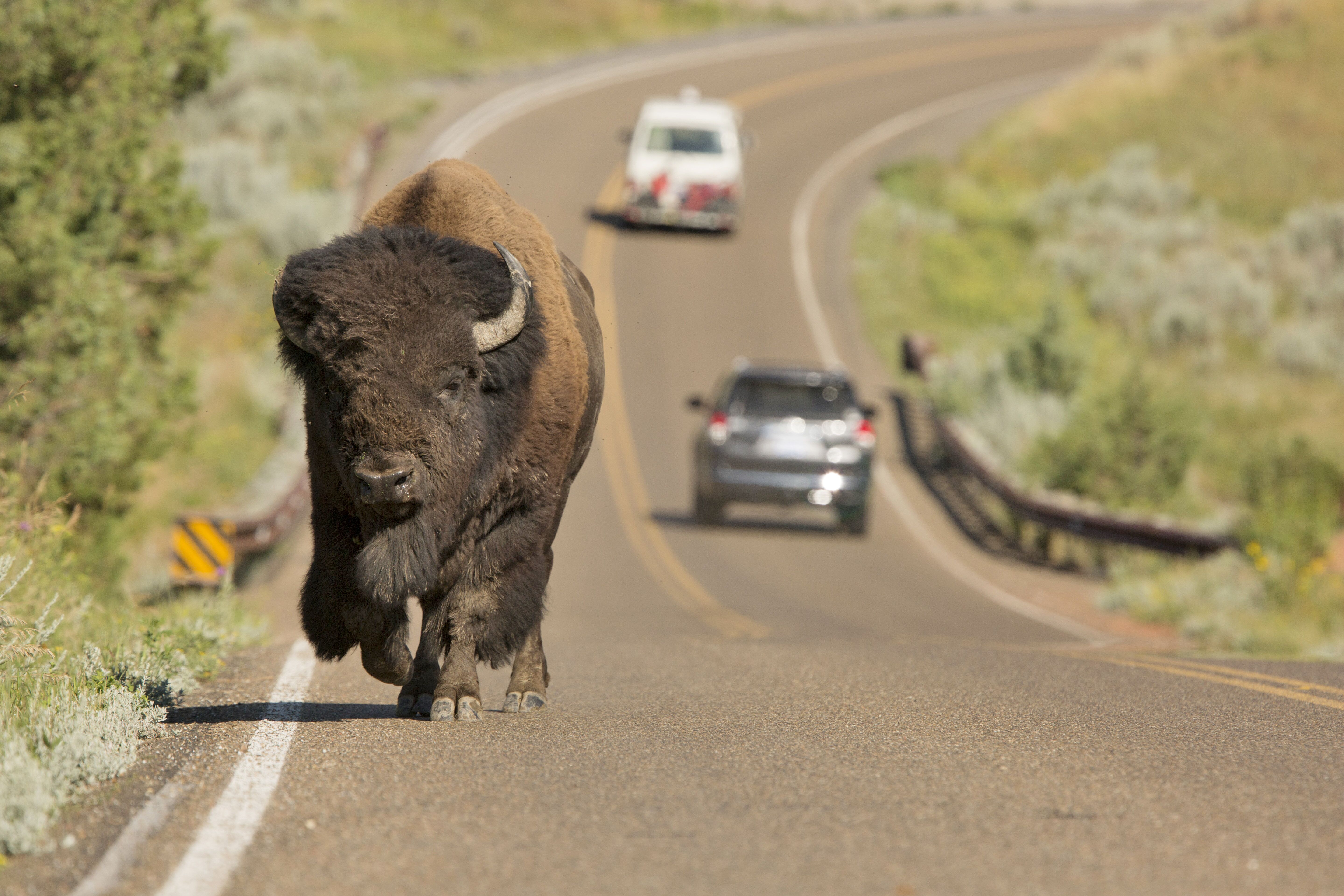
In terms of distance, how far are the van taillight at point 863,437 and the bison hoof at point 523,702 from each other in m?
12.5

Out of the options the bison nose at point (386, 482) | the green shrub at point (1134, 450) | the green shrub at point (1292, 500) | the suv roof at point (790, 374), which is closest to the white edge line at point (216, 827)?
the bison nose at point (386, 482)

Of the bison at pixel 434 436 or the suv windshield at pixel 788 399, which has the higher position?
the bison at pixel 434 436

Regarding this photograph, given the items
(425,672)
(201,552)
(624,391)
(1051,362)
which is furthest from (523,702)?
(1051,362)

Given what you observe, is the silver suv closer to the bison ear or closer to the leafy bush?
the leafy bush

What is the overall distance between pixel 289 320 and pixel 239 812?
2.25 metres

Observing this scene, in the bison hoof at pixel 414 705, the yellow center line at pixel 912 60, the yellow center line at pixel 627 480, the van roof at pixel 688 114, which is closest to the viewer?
the bison hoof at pixel 414 705

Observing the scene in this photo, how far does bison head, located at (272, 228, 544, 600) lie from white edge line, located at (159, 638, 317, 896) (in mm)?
772

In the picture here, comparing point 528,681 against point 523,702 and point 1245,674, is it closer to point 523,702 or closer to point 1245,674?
point 523,702

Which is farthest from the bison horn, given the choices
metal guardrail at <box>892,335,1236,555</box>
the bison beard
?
metal guardrail at <box>892,335,1236,555</box>

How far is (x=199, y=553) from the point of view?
566 inches

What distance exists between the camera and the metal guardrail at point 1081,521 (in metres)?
18.4

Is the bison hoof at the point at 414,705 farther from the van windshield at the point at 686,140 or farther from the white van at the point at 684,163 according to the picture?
the van windshield at the point at 686,140

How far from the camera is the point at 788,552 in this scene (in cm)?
2070

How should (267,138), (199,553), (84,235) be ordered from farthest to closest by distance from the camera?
(267,138), (199,553), (84,235)
